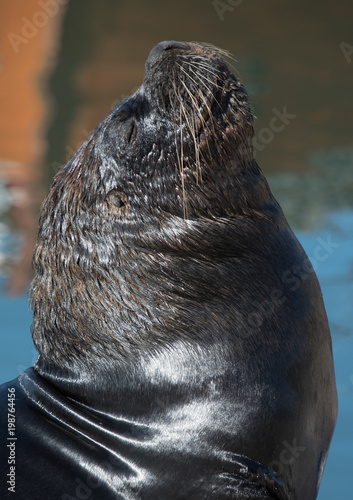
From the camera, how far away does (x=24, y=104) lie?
37.1 feet

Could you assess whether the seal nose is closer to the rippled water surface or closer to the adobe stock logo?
the rippled water surface

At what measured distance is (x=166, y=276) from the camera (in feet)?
9.73

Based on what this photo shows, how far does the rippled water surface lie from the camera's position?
6.56m

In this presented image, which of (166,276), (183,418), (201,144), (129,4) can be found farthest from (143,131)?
(129,4)

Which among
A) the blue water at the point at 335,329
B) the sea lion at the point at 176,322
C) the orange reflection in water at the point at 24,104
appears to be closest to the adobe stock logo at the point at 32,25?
the orange reflection in water at the point at 24,104

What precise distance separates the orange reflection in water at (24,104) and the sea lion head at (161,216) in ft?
12.8

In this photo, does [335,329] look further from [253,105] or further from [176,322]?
[176,322]

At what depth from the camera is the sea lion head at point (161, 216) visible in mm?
2961

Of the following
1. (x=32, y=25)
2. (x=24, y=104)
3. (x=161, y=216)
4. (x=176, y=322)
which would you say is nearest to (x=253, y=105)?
(x=161, y=216)

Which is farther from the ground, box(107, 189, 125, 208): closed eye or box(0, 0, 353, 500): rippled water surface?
box(0, 0, 353, 500): rippled water surface

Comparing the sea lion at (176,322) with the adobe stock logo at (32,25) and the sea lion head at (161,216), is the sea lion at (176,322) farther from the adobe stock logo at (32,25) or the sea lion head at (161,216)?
the adobe stock logo at (32,25)

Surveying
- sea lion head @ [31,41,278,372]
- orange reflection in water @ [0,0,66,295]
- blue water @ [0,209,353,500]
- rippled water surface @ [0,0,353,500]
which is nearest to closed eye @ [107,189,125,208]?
sea lion head @ [31,41,278,372]

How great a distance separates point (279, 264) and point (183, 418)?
690 millimetres

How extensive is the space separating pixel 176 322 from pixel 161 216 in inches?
15.6
